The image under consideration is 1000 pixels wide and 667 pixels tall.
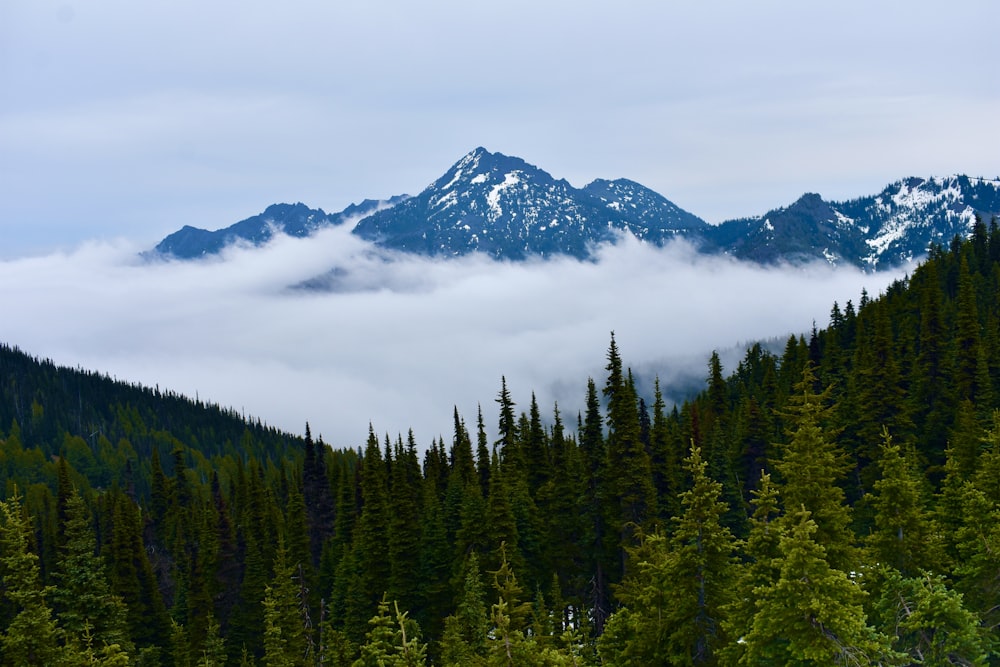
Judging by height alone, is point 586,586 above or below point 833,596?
below

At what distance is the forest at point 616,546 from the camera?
2050 centimetres

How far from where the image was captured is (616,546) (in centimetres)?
5572

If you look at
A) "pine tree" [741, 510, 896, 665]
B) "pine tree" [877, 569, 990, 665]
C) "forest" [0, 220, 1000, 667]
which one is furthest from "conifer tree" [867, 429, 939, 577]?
"pine tree" [741, 510, 896, 665]

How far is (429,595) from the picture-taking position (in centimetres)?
5997

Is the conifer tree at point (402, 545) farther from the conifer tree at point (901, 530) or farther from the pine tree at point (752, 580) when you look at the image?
the pine tree at point (752, 580)

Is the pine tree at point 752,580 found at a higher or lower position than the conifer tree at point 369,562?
higher

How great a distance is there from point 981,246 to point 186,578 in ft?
468

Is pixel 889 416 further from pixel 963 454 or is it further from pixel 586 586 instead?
pixel 586 586

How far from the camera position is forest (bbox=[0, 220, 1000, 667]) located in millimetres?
20500

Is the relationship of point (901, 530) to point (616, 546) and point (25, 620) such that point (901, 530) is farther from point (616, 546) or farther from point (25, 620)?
point (25, 620)

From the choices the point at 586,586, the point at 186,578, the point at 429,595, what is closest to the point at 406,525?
the point at 429,595

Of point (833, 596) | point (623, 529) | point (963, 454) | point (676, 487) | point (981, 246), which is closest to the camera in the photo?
point (833, 596)

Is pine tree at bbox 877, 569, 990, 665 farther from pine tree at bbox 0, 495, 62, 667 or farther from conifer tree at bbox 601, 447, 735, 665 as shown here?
pine tree at bbox 0, 495, 62, 667

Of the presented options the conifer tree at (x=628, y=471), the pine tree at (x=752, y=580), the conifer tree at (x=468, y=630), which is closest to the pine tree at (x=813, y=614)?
the pine tree at (x=752, y=580)
